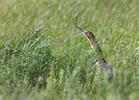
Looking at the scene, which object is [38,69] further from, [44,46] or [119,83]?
[119,83]

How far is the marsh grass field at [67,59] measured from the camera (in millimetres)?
4730

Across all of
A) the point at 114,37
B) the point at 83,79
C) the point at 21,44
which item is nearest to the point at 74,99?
the point at 83,79

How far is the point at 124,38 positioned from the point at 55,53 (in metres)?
1.29

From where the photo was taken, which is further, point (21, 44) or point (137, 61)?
Result: point (21, 44)

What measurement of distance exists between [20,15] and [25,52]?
10.2ft

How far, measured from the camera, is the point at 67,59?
5.74 meters

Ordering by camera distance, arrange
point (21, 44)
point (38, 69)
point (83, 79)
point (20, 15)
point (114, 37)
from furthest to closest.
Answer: point (20, 15)
point (114, 37)
point (21, 44)
point (38, 69)
point (83, 79)

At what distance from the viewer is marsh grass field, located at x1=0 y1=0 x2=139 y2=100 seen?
15.5 ft

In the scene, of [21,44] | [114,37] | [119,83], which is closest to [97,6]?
[114,37]

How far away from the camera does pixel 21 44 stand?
20.8ft

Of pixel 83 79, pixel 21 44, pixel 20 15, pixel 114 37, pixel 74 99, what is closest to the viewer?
pixel 74 99

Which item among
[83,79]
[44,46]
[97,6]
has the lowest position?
[97,6]

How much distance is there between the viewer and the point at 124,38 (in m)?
6.58

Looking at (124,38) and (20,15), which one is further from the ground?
(20,15)
